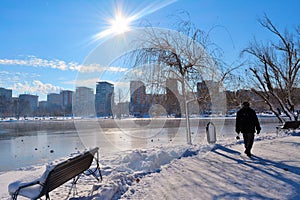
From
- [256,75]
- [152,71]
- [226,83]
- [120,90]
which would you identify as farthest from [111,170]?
[256,75]

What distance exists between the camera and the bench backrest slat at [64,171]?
3.85 metres

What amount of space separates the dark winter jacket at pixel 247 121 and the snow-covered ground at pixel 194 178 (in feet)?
2.51

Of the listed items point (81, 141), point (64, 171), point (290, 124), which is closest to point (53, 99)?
point (81, 141)

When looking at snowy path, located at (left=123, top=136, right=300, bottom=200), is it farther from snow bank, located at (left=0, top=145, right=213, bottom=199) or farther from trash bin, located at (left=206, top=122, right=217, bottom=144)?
trash bin, located at (left=206, top=122, right=217, bottom=144)

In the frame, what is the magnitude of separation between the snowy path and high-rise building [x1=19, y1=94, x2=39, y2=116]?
107163 millimetres

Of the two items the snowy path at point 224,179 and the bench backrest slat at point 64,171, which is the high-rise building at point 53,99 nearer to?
the snowy path at point 224,179

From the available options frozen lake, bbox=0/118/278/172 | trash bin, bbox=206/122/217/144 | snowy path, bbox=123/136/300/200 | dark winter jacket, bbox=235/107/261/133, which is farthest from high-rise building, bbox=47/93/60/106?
snowy path, bbox=123/136/300/200

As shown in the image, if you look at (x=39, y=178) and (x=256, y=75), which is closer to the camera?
(x=39, y=178)

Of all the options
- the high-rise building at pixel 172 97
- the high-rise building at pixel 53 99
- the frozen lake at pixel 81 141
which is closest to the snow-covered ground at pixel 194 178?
the high-rise building at pixel 172 97

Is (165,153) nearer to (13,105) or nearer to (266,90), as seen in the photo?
(266,90)

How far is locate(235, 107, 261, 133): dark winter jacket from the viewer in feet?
24.5

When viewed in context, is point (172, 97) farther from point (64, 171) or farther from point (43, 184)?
point (43, 184)

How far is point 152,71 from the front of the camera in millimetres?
9344

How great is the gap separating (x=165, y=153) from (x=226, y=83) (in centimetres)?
569
